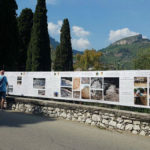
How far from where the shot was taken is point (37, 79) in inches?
387

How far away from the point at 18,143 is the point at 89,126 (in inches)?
118

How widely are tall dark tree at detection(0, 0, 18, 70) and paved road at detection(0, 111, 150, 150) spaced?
12.7 metres

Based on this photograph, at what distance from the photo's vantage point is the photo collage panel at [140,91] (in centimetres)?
644

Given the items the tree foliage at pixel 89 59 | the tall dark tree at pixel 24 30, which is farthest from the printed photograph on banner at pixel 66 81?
the tree foliage at pixel 89 59

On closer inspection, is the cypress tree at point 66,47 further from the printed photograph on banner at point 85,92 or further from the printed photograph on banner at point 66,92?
the printed photograph on banner at point 85,92

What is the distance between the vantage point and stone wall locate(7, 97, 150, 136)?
20.3ft

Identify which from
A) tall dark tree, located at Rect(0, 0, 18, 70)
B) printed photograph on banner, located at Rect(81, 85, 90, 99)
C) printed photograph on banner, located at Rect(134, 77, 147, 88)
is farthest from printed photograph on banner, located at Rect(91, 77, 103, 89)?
tall dark tree, located at Rect(0, 0, 18, 70)

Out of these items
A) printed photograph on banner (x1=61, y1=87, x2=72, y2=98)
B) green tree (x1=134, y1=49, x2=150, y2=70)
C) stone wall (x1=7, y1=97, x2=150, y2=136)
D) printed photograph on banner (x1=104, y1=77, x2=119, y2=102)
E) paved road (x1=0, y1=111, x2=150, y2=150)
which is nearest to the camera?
paved road (x1=0, y1=111, x2=150, y2=150)

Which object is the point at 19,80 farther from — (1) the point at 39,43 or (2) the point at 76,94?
(1) the point at 39,43

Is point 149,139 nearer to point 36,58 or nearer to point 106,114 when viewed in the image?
point 106,114

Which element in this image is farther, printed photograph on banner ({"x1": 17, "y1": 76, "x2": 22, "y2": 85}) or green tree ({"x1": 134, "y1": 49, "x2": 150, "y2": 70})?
green tree ({"x1": 134, "y1": 49, "x2": 150, "y2": 70})

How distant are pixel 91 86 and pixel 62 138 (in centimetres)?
282

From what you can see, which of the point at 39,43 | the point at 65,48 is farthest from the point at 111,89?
the point at 65,48

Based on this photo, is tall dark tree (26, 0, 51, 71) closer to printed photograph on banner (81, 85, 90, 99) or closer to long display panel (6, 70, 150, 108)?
long display panel (6, 70, 150, 108)
